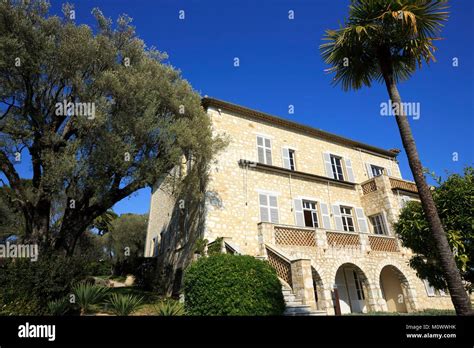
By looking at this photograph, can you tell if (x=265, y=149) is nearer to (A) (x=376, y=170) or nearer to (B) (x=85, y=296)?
(A) (x=376, y=170)

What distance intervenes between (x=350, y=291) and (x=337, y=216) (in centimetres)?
387

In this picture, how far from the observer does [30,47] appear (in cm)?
954

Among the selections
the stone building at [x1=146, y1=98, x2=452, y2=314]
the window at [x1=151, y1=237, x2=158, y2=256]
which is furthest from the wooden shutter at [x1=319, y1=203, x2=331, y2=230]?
the window at [x1=151, y1=237, x2=158, y2=256]

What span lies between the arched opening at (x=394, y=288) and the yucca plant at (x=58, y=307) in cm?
1417

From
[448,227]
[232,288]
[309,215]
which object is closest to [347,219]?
[309,215]

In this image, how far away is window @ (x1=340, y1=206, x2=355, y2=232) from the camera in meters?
16.2

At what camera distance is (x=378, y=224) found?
1658 centimetres

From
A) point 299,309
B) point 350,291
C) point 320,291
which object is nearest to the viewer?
point 299,309

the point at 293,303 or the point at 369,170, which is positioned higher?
the point at 369,170

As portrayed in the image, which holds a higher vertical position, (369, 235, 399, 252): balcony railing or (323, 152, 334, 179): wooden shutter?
(323, 152, 334, 179): wooden shutter

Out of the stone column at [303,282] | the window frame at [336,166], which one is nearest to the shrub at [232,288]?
the stone column at [303,282]

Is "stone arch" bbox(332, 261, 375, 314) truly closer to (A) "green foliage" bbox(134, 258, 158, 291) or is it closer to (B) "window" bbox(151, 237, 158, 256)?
(A) "green foliage" bbox(134, 258, 158, 291)

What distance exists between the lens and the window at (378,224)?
16.0 m
